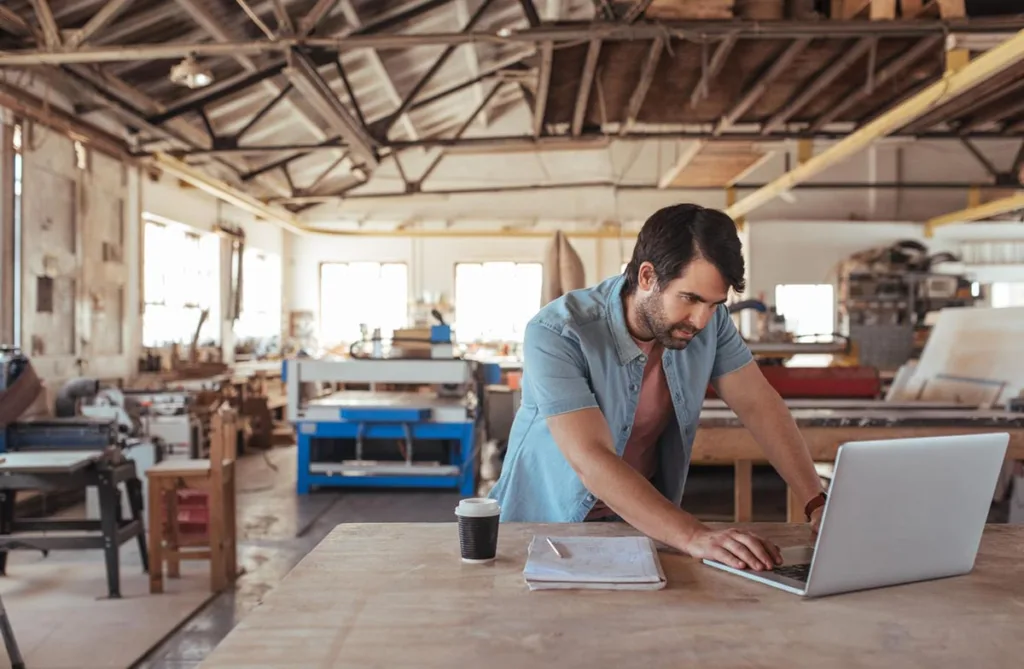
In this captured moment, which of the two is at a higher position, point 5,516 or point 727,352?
point 727,352

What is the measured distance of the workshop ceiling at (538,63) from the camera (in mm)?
4887

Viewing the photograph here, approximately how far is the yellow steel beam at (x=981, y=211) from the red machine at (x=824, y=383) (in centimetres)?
629

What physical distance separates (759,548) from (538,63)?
558 cm

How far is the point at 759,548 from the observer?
1.51 meters

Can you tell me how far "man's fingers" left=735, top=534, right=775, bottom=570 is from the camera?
1490 millimetres

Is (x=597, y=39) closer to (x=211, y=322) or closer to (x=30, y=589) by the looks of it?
(x=30, y=589)

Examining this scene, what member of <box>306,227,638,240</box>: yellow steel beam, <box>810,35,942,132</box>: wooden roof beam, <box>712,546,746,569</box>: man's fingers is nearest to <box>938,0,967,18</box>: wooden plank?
<box>810,35,942,132</box>: wooden roof beam

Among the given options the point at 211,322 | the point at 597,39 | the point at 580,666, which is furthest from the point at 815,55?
the point at 211,322

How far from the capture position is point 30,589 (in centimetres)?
413

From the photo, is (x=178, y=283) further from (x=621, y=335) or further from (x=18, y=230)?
(x=621, y=335)

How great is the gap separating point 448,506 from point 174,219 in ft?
15.5

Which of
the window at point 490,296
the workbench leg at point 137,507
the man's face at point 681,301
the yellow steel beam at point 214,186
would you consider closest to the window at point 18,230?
the yellow steel beam at point 214,186

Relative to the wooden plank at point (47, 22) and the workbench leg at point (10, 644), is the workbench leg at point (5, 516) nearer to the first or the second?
the workbench leg at point (10, 644)

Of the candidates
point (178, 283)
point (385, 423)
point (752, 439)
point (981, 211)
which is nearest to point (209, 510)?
point (385, 423)
